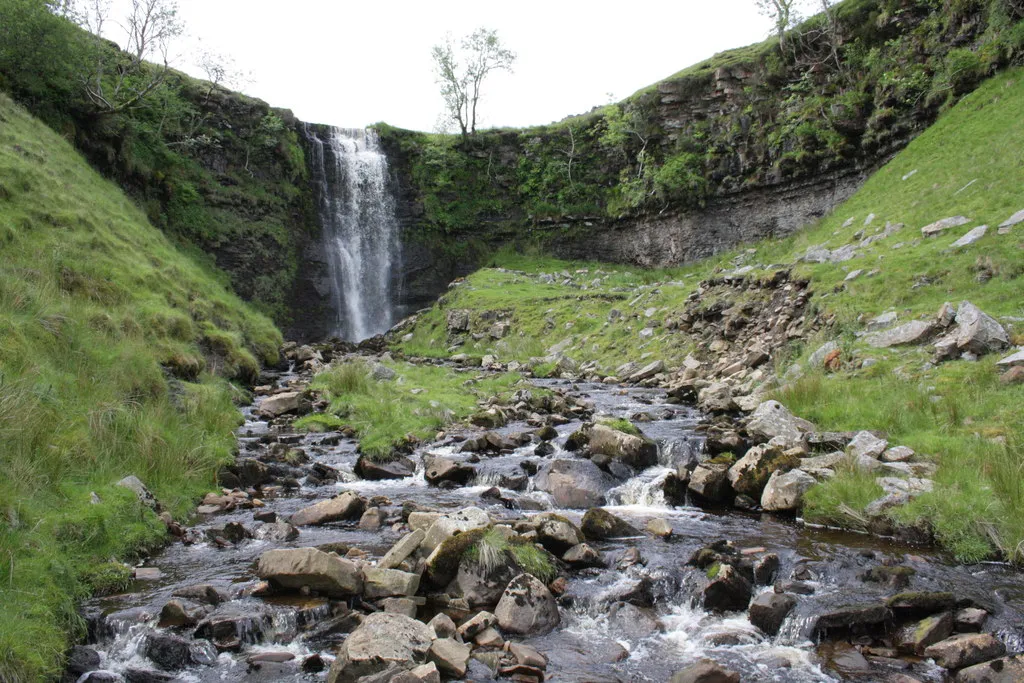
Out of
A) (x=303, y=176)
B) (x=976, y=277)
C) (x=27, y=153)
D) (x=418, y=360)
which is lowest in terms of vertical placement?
(x=418, y=360)

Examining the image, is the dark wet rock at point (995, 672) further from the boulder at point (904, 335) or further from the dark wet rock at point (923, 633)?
the boulder at point (904, 335)

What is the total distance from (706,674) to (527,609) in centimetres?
166

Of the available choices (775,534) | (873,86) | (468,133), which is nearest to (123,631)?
(775,534)

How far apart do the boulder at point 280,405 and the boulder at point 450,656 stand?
36.6 feet

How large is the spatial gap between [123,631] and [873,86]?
37.5m

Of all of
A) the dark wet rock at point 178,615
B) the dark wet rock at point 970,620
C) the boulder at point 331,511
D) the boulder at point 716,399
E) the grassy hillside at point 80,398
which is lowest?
the boulder at point 716,399

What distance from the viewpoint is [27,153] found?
18.9 m

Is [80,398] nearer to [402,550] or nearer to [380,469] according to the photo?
[380,469]

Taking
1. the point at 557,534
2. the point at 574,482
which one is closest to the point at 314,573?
the point at 557,534

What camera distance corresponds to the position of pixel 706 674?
4547 mm

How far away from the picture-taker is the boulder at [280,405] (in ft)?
48.9

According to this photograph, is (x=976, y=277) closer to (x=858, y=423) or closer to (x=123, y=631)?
(x=858, y=423)

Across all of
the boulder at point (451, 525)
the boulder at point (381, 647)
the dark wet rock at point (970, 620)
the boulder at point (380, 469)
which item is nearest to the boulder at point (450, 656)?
the boulder at point (381, 647)

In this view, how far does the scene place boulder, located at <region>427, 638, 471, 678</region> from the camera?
4617 mm
